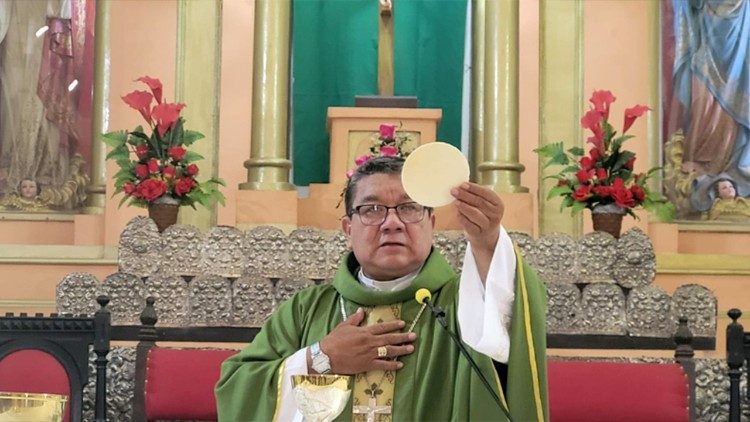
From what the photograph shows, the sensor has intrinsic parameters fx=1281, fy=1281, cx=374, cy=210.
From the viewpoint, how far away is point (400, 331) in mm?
3768

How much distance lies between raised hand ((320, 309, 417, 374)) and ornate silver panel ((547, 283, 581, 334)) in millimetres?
2602

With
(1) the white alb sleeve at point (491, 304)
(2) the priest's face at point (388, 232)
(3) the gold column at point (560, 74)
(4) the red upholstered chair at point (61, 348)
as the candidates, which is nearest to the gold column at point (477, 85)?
(3) the gold column at point (560, 74)

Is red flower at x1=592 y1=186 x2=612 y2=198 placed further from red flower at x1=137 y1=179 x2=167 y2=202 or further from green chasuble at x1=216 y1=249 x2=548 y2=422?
green chasuble at x1=216 y1=249 x2=548 y2=422

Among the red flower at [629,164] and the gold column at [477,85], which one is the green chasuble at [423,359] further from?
the gold column at [477,85]

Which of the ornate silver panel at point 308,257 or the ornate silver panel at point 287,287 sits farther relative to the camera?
the ornate silver panel at point 308,257

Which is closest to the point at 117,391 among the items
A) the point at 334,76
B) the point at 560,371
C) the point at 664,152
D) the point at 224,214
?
the point at 560,371

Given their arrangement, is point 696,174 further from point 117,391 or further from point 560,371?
point 117,391

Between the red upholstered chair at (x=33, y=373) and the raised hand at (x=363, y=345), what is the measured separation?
200cm

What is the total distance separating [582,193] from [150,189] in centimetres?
226

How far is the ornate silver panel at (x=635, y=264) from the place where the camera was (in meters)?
6.38

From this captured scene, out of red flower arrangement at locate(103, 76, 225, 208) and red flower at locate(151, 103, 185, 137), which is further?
red flower at locate(151, 103, 185, 137)

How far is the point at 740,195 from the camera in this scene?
907 centimetres

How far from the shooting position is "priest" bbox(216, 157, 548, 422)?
135 inches

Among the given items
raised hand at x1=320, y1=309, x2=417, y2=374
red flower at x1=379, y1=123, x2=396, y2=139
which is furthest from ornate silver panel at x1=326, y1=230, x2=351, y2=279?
raised hand at x1=320, y1=309, x2=417, y2=374
